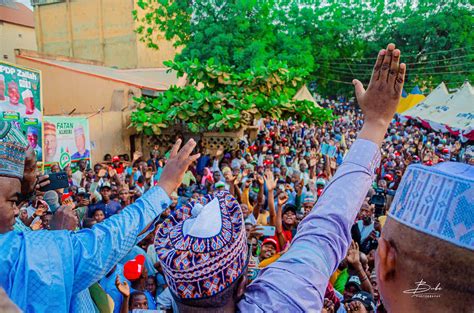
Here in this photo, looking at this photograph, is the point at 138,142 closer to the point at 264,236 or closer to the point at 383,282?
the point at 264,236

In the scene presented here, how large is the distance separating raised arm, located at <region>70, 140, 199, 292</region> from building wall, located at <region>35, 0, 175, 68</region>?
69.5ft

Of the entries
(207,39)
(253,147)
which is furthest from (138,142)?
(207,39)

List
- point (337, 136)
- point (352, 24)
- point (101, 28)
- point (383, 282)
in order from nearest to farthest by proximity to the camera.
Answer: point (383, 282) < point (337, 136) < point (101, 28) < point (352, 24)

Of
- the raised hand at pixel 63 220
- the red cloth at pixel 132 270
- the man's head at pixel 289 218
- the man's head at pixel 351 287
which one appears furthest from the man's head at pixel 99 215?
the raised hand at pixel 63 220

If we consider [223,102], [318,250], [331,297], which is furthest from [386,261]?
[223,102]

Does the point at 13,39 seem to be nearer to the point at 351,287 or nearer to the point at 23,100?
the point at 23,100

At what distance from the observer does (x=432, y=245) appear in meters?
0.91

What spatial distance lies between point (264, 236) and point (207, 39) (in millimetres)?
13579

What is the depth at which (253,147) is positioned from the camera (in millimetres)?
11375

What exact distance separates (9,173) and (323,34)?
23150mm

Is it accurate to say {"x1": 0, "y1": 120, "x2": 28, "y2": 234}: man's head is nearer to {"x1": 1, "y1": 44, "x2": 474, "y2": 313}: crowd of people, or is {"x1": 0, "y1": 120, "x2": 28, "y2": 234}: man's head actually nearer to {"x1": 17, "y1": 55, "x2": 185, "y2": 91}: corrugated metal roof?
{"x1": 1, "y1": 44, "x2": 474, "y2": 313}: crowd of people

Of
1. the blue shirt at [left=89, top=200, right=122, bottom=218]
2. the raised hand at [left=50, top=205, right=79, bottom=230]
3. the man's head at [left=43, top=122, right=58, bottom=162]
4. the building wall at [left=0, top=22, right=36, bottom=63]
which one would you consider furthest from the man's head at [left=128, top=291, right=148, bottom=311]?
the building wall at [left=0, top=22, right=36, bottom=63]

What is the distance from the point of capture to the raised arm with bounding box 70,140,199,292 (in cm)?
127

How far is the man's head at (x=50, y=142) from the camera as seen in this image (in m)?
8.12
